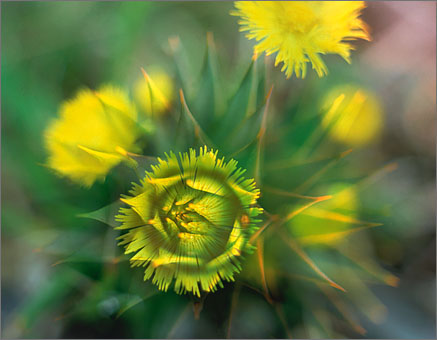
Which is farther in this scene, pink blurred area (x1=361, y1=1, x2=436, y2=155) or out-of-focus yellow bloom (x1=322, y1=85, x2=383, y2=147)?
pink blurred area (x1=361, y1=1, x2=436, y2=155)

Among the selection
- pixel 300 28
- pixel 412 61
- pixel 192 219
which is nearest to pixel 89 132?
pixel 192 219

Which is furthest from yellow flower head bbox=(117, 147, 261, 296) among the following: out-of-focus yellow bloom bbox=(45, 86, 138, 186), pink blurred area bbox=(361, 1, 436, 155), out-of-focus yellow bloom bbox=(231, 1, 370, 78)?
pink blurred area bbox=(361, 1, 436, 155)

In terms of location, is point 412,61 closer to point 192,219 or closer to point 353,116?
point 353,116

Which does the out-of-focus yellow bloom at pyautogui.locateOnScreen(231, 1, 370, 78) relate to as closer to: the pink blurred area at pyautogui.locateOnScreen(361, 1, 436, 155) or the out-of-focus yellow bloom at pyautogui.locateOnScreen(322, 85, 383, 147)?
the out-of-focus yellow bloom at pyautogui.locateOnScreen(322, 85, 383, 147)

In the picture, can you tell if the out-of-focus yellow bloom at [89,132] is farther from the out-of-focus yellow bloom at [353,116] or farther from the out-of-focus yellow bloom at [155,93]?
the out-of-focus yellow bloom at [353,116]

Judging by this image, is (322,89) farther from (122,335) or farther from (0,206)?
(0,206)
